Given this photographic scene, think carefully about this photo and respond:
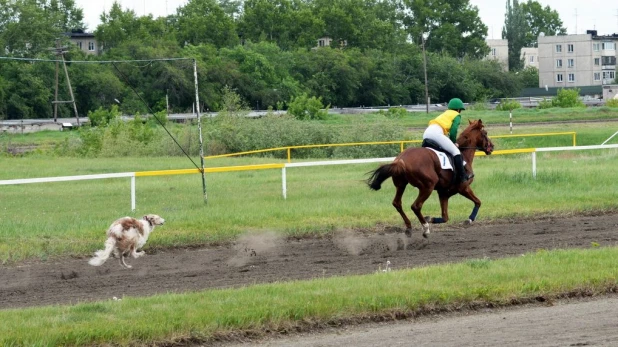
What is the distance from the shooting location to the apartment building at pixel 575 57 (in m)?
131

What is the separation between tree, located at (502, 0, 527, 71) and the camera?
152375 millimetres

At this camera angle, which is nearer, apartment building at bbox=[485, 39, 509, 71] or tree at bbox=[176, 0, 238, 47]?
tree at bbox=[176, 0, 238, 47]

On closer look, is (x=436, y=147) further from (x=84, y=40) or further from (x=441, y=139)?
(x=84, y=40)

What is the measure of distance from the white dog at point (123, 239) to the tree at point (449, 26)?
11003 cm

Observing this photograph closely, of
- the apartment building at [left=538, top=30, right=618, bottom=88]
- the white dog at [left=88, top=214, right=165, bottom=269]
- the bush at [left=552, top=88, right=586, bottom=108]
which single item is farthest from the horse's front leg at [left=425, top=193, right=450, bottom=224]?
the apartment building at [left=538, top=30, right=618, bottom=88]

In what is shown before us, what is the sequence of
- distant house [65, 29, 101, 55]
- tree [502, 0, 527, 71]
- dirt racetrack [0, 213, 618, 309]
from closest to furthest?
dirt racetrack [0, 213, 618, 309] → distant house [65, 29, 101, 55] → tree [502, 0, 527, 71]

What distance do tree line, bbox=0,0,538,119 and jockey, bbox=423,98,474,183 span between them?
2425 centimetres

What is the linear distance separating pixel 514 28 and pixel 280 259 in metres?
146

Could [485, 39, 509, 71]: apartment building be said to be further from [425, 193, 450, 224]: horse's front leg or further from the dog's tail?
the dog's tail

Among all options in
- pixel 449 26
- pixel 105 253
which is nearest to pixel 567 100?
pixel 449 26

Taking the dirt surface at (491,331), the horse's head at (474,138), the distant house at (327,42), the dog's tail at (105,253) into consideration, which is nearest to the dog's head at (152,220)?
the dog's tail at (105,253)

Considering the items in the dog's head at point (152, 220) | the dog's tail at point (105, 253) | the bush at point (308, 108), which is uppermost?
the bush at point (308, 108)

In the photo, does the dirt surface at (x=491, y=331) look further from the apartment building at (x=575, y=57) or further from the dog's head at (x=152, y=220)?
the apartment building at (x=575, y=57)

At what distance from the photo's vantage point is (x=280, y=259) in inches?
549
